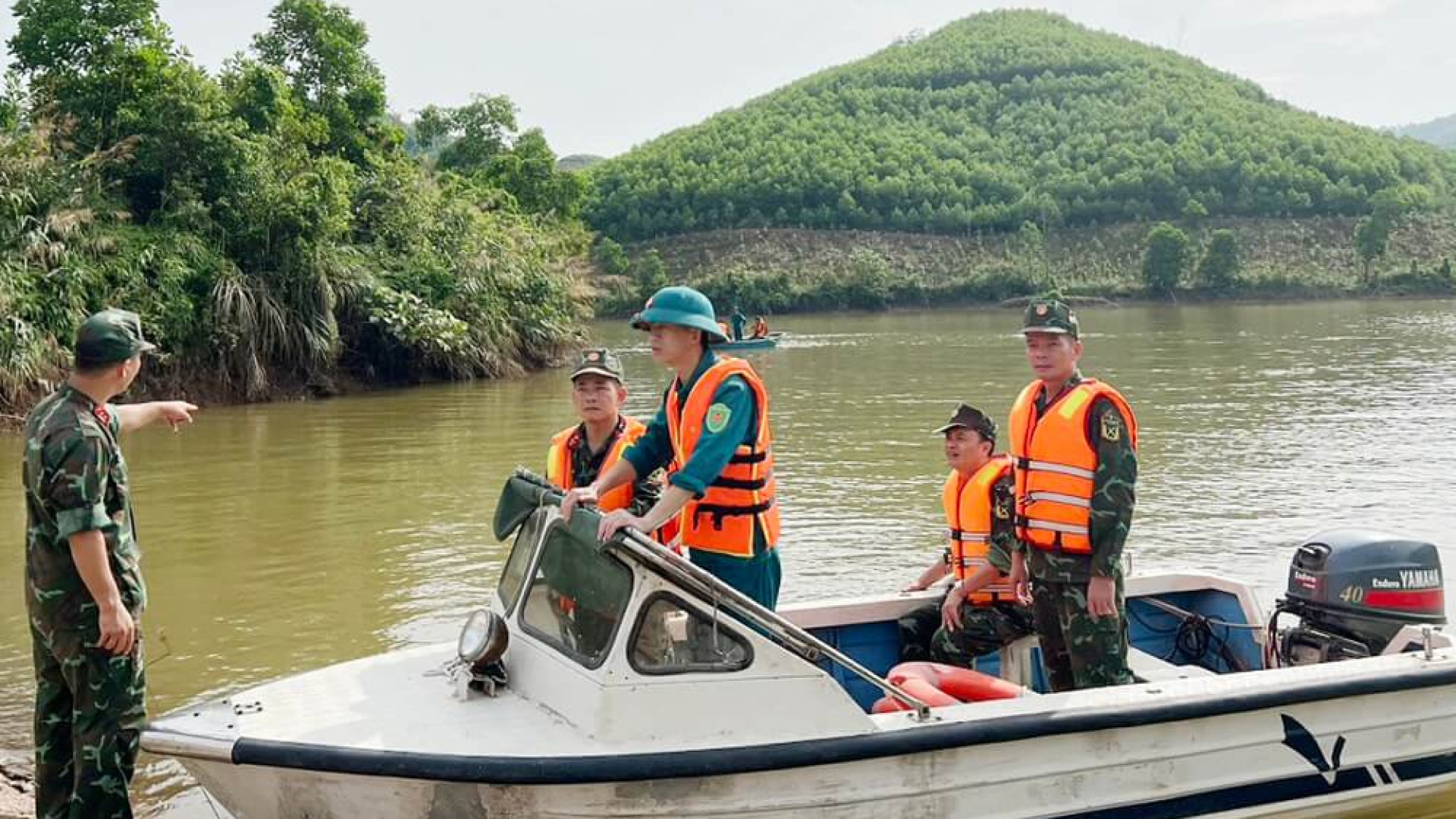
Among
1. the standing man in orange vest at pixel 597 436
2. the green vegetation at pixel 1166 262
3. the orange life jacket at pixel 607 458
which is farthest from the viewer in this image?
the green vegetation at pixel 1166 262

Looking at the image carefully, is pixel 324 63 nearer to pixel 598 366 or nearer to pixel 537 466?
pixel 537 466

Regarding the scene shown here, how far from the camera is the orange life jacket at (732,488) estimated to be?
450cm

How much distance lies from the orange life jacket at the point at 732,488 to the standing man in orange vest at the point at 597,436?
0.78 meters

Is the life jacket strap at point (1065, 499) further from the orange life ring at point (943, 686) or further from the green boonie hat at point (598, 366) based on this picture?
the green boonie hat at point (598, 366)

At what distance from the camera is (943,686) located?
4.97 m

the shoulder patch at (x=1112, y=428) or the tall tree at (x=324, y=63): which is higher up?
the tall tree at (x=324, y=63)

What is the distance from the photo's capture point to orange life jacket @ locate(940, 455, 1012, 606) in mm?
5766

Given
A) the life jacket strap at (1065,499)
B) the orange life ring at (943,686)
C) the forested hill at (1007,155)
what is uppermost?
the forested hill at (1007,155)

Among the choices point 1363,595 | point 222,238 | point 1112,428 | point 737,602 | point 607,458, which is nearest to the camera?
point 737,602

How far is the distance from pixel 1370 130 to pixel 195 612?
391ft

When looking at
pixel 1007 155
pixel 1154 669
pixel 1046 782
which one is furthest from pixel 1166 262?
pixel 1046 782

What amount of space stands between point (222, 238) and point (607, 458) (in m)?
17.8

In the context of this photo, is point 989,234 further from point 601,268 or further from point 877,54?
point 877,54

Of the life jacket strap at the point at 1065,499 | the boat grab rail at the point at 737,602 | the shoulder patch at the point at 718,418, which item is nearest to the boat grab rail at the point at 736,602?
the boat grab rail at the point at 737,602
